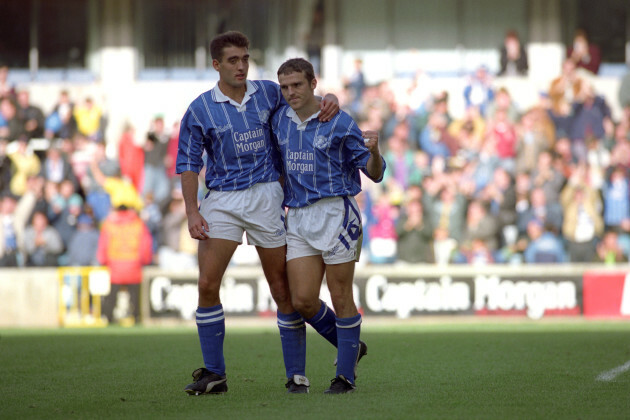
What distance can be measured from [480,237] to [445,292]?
1.58 meters

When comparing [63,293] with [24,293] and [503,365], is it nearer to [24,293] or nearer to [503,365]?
[24,293]

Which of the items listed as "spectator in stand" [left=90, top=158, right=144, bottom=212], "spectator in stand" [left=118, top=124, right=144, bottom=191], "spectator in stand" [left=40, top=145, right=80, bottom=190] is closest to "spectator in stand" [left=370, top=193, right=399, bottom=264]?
"spectator in stand" [left=90, top=158, right=144, bottom=212]

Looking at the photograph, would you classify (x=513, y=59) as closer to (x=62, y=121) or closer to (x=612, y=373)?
(x=62, y=121)

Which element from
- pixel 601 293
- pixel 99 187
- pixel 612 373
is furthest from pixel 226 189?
pixel 99 187

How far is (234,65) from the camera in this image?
742 centimetres

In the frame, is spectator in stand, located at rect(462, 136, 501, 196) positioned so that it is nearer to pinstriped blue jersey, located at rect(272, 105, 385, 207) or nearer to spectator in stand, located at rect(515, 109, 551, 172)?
spectator in stand, located at rect(515, 109, 551, 172)

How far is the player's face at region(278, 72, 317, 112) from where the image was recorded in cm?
727

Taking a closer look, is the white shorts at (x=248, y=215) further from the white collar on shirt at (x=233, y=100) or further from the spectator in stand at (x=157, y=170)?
the spectator in stand at (x=157, y=170)

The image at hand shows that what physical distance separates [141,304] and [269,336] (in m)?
3.59

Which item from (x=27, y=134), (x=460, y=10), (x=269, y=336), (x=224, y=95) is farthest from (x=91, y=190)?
(x=224, y=95)

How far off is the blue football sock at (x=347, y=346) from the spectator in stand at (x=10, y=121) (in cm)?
1388

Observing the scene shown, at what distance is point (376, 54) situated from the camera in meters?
23.7

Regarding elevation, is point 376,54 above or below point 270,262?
above

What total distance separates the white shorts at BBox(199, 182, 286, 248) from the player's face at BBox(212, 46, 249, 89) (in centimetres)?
73
